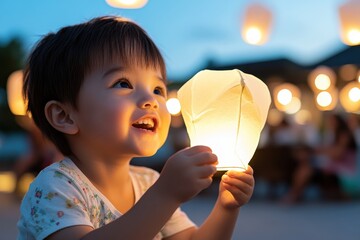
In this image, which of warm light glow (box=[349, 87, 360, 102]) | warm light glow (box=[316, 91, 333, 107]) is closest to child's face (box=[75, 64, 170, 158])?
warm light glow (box=[349, 87, 360, 102])

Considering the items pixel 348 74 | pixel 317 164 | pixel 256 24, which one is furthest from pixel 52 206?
pixel 348 74

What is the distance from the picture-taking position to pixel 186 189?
3.19 feet

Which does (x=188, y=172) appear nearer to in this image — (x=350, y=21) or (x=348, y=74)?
(x=350, y=21)

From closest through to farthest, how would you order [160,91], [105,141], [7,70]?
[105,141] < [160,91] < [7,70]

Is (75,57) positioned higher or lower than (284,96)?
higher

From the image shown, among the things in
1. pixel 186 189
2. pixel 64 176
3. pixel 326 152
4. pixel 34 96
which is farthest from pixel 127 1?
pixel 326 152

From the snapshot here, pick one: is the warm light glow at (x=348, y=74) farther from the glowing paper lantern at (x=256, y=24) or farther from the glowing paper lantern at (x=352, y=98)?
the glowing paper lantern at (x=256, y=24)

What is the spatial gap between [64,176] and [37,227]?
143 millimetres

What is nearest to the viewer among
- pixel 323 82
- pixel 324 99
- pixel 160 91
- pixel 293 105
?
pixel 160 91

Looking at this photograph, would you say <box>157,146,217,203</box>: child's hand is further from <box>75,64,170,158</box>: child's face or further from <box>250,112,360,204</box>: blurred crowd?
<box>250,112,360,204</box>: blurred crowd

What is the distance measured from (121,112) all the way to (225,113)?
0.25 m

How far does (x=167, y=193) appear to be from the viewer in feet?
3.25

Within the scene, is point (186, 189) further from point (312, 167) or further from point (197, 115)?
point (312, 167)

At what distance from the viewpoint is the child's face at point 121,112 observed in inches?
44.6
